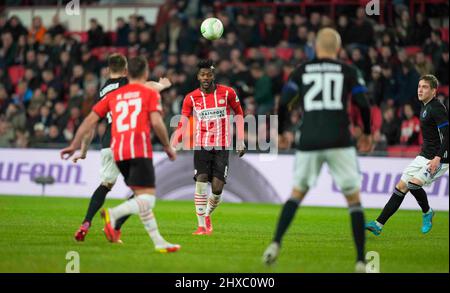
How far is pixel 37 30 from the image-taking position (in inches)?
1131

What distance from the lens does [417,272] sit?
8945 millimetres

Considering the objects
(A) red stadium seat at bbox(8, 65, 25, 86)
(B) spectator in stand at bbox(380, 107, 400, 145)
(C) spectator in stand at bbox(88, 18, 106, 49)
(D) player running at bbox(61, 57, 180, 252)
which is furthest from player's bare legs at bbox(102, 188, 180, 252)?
(A) red stadium seat at bbox(8, 65, 25, 86)

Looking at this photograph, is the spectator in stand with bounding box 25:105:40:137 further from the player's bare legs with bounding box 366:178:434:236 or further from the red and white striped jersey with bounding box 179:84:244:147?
the player's bare legs with bounding box 366:178:434:236

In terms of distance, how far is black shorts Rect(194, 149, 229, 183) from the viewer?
1348 centimetres

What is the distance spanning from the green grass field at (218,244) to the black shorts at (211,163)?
37.0 inches

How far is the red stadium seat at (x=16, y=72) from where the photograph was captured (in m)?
28.5

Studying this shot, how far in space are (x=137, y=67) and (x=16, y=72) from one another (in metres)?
19.9

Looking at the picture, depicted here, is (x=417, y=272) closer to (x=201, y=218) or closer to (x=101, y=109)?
(x=101, y=109)

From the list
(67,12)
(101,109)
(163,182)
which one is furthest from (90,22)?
(101,109)

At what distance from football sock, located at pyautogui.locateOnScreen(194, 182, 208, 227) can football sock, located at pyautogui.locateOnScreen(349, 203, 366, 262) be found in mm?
4739

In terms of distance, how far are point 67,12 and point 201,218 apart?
→ 60.1 ft

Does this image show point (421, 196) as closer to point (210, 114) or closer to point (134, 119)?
point (210, 114)

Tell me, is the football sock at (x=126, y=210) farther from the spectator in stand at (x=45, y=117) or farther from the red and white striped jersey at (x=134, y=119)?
the spectator in stand at (x=45, y=117)

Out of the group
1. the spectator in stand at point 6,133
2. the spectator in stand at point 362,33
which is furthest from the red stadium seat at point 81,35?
the spectator in stand at point 362,33
